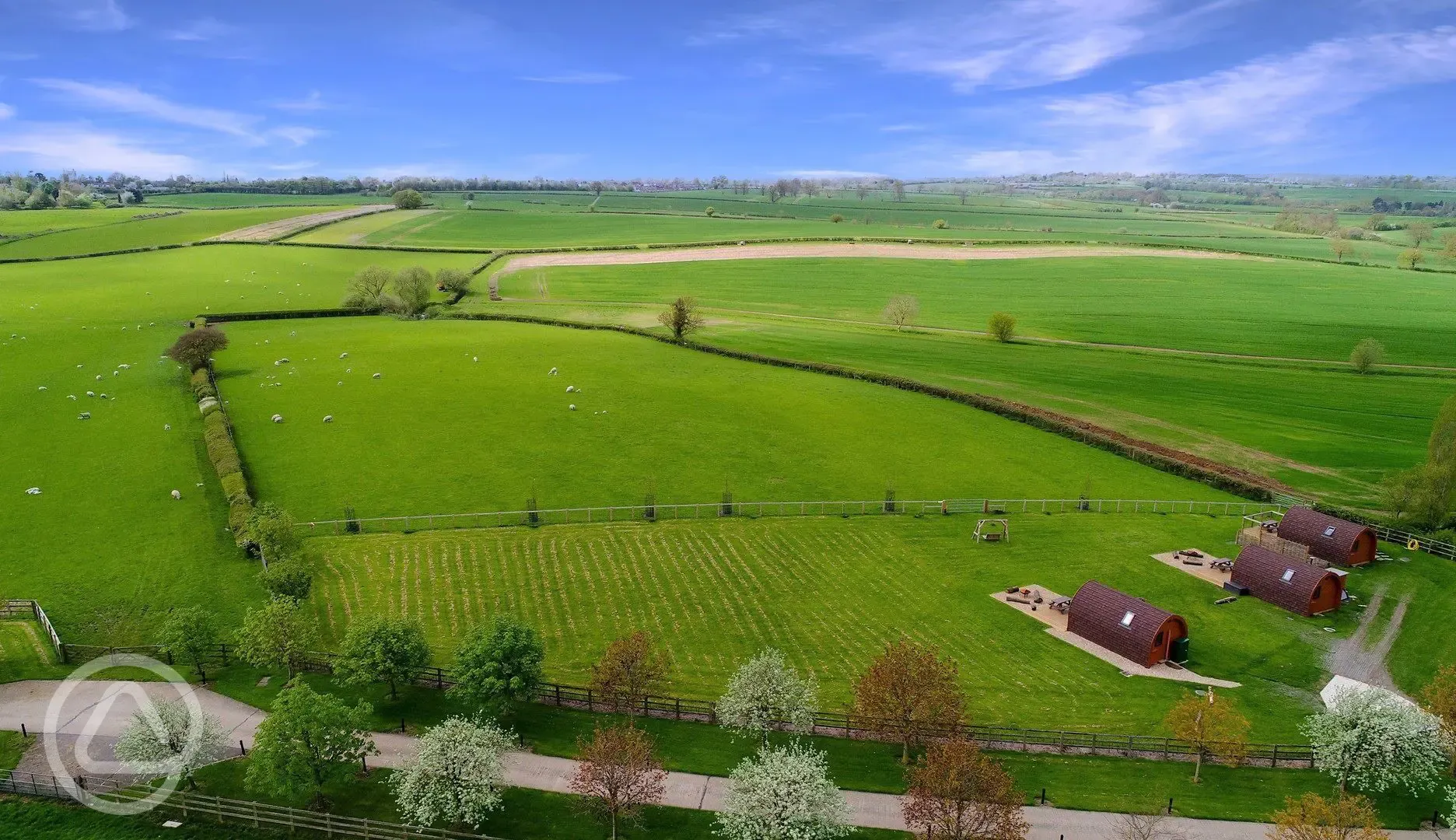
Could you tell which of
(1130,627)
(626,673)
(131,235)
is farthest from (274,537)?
(131,235)

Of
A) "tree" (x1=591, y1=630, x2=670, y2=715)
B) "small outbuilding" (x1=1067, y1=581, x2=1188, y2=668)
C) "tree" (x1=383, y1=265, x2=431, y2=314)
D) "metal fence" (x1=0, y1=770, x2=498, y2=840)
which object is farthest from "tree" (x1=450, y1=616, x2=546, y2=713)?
"tree" (x1=383, y1=265, x2=431, y2=314)

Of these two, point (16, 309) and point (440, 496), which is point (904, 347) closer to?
point (440, 496)

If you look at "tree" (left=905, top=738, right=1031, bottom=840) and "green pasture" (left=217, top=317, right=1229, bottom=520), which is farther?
"green pasture" (left=217, top=317, right=1229, bottom=520)

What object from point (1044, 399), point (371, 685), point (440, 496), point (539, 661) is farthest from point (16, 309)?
point (1044, 399)

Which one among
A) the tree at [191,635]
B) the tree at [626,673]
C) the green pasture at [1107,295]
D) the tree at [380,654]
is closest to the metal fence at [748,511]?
the tree at [191,635]

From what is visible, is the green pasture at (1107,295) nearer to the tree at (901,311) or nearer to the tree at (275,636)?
the tree at (901,311)

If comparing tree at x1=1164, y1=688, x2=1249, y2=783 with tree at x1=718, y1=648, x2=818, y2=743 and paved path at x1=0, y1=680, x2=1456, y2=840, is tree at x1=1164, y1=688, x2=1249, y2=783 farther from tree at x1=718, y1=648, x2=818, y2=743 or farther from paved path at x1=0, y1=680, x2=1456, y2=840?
tree at x1=718, y1=648, x2=818, y2=743

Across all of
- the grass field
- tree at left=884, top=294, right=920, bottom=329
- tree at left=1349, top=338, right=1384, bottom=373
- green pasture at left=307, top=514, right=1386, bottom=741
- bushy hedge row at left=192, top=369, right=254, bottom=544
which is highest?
the grass field

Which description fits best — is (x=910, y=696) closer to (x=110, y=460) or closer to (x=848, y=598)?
(x=848, y=598)
